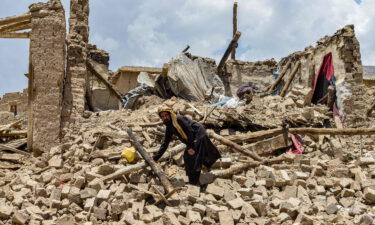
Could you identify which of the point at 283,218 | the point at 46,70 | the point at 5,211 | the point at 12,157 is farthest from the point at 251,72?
the point at 5,211

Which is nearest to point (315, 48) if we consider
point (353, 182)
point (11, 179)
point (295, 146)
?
point (295, 146)

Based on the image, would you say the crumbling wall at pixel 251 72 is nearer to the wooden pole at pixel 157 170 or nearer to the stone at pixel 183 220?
the wooden pole at pixel 157 170

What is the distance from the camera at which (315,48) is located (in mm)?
11273

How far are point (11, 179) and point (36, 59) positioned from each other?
107 inches

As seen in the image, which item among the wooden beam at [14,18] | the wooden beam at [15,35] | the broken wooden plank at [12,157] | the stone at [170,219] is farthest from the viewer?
the wooden beam at [15,35]

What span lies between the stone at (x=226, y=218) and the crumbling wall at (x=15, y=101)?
17.3 meters

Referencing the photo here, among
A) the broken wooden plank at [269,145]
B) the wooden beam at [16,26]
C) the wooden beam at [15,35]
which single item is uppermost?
the wooden beam at [16,26]

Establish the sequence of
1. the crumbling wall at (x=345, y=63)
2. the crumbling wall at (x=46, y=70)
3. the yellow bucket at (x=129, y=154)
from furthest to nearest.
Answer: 1. the crumbling wall at (x=345, y=63)
2. the crumbling wall at (x=46, y=70)
3. the yellow bucket at (x=129, y=154)

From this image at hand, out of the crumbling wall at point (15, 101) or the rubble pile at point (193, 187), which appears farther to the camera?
the crumbling wall at point (15, 101)

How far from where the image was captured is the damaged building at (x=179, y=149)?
18.7 ft

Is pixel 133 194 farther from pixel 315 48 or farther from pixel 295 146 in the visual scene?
pixel 315 48

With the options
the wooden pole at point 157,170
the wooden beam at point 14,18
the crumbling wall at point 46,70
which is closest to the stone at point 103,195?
the wooden pole at point 157,170

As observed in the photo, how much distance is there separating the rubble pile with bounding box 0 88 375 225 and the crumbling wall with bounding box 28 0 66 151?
49 cm

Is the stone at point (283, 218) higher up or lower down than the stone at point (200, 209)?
lower down
